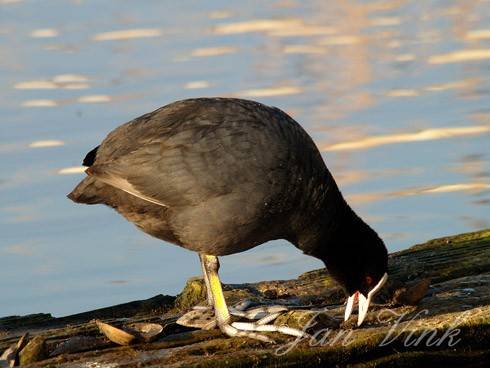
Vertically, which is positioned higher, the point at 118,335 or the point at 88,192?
the point at 88,192

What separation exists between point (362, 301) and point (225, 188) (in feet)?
2.80

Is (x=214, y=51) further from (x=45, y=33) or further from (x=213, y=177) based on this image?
(x=213, y=177)

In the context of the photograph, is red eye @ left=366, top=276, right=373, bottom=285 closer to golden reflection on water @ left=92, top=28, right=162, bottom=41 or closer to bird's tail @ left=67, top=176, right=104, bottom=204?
bird's tail @ left=67, top=176, right=104, bottom=204

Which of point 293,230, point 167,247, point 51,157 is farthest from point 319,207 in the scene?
point 51,157

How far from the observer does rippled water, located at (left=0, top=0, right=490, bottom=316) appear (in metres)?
8.71

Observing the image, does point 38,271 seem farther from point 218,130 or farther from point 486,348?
point 486,348

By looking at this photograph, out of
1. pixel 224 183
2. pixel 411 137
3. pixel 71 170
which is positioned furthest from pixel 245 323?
pixel 411 137

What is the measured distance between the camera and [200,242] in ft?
20.0

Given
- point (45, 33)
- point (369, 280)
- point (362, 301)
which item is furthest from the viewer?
point (45, 33)

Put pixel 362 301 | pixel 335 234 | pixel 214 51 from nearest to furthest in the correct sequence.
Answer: pixel 362 301 → pixel 335 234 → pixel 214 51

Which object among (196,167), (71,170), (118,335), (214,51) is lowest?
(118,335)

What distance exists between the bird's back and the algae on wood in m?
0.46

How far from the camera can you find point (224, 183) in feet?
19.9

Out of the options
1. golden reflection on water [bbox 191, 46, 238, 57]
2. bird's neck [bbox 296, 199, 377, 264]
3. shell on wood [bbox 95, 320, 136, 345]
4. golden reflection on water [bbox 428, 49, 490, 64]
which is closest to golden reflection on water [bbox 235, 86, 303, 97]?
golden reflection on water [bbox 191, 46, 238, 57]
